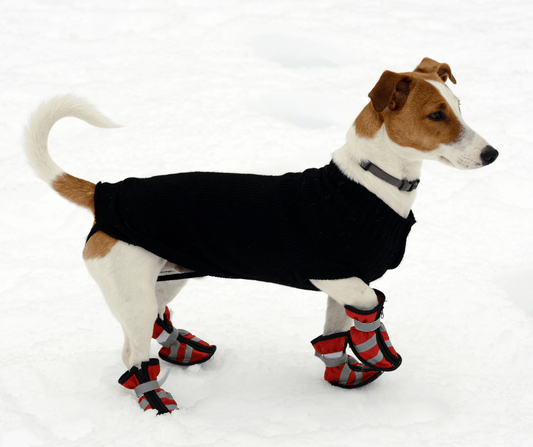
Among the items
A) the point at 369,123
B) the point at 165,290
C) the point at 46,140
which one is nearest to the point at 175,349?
the point at 165,290

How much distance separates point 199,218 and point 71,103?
2.34ft

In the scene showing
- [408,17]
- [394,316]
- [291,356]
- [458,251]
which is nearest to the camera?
[291,356]

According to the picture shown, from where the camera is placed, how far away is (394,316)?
9.84ft

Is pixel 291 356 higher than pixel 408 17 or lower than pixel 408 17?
lower

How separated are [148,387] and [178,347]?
37 centimetres

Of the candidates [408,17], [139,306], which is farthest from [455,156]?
[408,17]

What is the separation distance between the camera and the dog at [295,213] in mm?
2014

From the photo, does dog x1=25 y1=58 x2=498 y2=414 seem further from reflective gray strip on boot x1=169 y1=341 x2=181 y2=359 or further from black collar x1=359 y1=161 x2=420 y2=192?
reflective gray strip on boot x1=169 y1=341 x2=181 y2=359

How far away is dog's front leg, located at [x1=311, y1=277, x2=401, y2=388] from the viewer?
2.12m

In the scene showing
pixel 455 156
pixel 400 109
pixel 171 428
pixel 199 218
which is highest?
pixel 400 109

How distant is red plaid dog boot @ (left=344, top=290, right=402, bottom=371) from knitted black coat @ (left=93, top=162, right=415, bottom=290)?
0.50 ft

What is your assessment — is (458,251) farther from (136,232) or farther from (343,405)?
(136,232)

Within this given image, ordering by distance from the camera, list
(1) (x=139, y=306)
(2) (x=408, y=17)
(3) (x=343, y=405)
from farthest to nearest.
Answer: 1. (2) (x=408, y=17)
2. (3) (x=343, y=405)
3. (1) (x=139, y=306)

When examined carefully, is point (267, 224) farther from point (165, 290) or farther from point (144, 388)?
point (144, 388)
